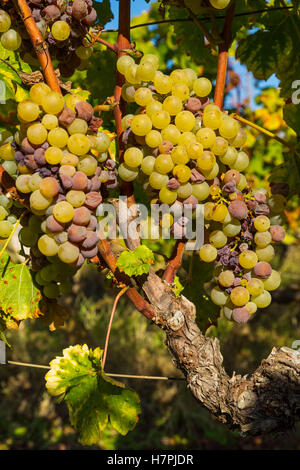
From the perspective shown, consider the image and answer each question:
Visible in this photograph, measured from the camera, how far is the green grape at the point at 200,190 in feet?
3.48

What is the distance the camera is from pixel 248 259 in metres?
1.12

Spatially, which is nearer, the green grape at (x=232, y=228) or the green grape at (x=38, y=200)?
the green grape at (x=38, y=200)

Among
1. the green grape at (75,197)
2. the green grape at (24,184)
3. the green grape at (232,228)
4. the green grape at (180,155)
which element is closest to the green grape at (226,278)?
the green grape at (232,228)

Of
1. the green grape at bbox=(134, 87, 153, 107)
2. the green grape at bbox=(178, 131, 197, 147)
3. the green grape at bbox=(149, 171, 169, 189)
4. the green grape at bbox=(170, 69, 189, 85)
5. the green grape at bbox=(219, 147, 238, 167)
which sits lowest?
the green grape at bbox=(149, 171, 169, 189)

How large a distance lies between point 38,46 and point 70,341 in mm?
3651

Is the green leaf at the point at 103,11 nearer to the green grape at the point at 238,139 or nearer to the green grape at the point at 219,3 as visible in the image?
the green grape at the point at 219,3

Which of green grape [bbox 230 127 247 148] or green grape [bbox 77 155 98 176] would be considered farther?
green grape [bbox 230 127 247 148]

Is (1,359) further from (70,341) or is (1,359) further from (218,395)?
(70,341)

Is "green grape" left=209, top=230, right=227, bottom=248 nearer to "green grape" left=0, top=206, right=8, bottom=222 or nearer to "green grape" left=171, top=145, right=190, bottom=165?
"green grape" left=171, top=145, right=190, bottom=165

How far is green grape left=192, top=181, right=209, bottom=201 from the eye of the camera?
1061 mm

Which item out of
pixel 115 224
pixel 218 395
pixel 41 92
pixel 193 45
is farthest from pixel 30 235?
pixel 193 45

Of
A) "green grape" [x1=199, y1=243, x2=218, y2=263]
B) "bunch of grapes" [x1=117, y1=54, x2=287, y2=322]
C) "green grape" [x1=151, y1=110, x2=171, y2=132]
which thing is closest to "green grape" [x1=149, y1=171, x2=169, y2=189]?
"bunch of grapes" [x1=117, y1=54, x2=287, y2=322]

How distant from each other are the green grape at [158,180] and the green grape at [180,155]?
1.8 inches

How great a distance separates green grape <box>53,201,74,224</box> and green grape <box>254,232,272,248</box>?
467mm
